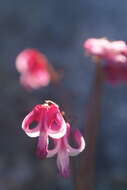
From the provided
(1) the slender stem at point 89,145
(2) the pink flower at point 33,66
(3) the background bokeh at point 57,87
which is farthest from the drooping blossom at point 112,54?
(3) the background bokeh at point 57,87

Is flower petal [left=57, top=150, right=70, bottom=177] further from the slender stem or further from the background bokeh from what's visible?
the background bokeh

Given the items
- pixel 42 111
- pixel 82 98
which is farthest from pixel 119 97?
pixel 42 111

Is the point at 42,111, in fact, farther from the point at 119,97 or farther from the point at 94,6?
the point at 94,6

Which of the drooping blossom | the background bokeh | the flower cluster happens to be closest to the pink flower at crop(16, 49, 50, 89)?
the background bokeh

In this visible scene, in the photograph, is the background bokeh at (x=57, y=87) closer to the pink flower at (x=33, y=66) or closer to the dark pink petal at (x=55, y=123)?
the pink flower at (x=33, y=66)

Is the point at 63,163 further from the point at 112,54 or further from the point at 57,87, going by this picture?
the point at 57,87

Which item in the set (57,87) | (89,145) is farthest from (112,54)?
(57,87)
